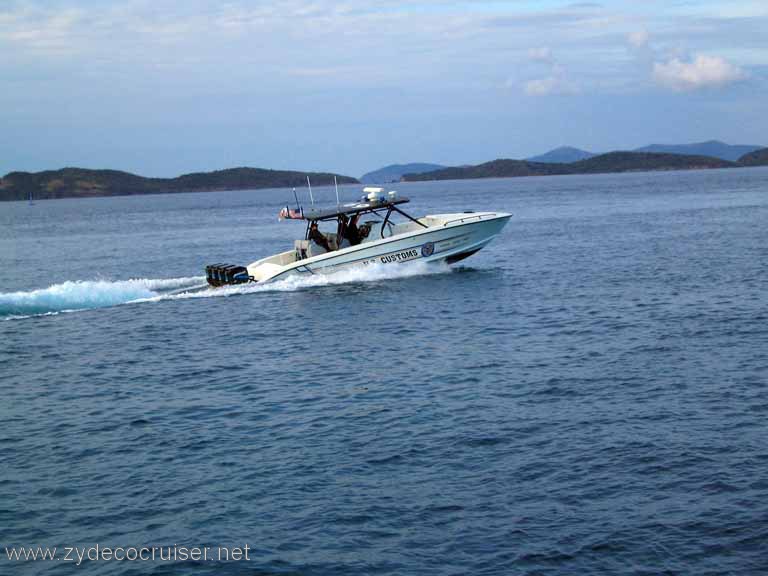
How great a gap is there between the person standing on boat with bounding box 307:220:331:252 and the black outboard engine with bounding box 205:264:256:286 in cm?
291

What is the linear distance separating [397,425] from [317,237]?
1808 centimetres

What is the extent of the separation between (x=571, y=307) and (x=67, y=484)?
55.3 feet

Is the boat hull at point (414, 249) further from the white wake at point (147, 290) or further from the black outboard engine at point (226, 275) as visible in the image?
the black outboard engine at point (226, 275)

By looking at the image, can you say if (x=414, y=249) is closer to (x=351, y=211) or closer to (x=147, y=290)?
(x=351, y=211)

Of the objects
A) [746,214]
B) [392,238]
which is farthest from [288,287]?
[746,214]

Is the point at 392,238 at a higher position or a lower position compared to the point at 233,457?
higher

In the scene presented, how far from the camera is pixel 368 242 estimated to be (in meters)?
33.0

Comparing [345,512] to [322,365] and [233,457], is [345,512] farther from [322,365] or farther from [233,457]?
[322,365]

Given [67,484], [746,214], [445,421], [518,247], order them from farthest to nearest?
[746,214] → [518,247] → [445,421] → [67,484]

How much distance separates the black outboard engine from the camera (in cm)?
3184

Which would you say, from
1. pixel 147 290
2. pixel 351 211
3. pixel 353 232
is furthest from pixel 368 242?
pixel 147 290

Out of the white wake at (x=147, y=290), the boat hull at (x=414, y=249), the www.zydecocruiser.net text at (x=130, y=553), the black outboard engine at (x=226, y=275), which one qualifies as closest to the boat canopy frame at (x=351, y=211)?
the boat hull at (x=414, y=249)

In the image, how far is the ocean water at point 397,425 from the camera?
11305 millimetres

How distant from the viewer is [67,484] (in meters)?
13.8
